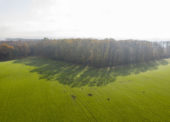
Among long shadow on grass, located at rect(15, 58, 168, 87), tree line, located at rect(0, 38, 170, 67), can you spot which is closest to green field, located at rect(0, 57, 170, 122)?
long shadow on grass, located at rect(15, 58, 168, 87)

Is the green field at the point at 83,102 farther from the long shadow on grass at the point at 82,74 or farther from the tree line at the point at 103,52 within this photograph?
the tree line at the point at 103,52

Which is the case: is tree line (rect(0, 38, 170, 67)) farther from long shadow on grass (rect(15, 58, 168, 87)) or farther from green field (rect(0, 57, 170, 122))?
green field (rect(0, 57, 170, 122))

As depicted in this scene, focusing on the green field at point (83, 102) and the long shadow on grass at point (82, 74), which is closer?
the green field at point (83, 102)

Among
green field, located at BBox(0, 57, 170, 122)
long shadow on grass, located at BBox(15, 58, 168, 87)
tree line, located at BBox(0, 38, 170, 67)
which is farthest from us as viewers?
tree line, located at BBox(0, 38, 170, 67)

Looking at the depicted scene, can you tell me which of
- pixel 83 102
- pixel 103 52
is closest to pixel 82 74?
pixel 83 102

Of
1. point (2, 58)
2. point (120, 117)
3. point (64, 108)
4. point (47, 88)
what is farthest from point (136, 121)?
point (2, 58)

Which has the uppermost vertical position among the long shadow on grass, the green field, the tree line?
the tree line

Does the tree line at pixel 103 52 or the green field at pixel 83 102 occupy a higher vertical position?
the tree line at pixel 103 52

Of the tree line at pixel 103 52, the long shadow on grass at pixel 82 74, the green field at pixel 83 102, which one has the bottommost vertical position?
the green field at pixel 83 102

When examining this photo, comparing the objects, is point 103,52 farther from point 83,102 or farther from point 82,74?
point 83,102

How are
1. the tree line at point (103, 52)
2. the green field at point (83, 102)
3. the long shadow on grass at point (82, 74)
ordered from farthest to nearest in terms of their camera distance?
the tree line at point (103, 52) → the long shadow on grass at point (82, 74) → the green field at point (83, 102)

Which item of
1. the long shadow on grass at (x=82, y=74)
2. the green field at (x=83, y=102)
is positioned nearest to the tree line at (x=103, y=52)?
the long shadow on grass at (x=82, y=74)
